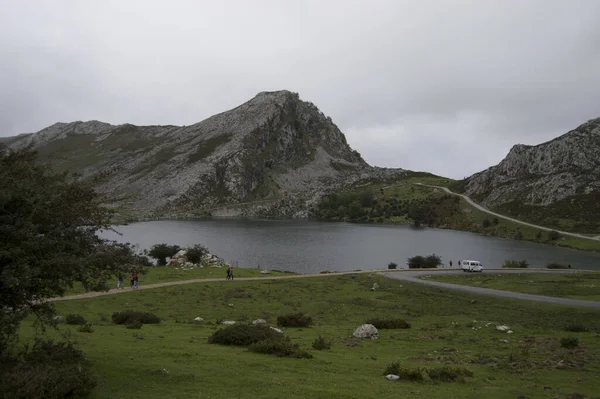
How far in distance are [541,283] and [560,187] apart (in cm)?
13894

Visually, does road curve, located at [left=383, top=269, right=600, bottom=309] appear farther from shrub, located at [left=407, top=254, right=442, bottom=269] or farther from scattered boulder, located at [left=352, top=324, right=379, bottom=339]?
scattered boulder, located at [left=352, top=324, right=379, bottom=339]

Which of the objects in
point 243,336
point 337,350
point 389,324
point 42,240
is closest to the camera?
point 42,240

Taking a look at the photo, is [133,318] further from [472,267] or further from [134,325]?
[472,267]

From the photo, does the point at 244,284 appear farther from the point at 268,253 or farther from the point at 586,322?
the point at 268,253

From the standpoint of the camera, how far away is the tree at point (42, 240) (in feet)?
38.6

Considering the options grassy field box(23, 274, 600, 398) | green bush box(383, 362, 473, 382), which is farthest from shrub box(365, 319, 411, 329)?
green bush box(383, 362, 473, 382)

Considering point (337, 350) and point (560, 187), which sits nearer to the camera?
point (337, 350)

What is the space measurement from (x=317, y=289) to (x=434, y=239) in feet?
325

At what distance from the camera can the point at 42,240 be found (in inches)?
488

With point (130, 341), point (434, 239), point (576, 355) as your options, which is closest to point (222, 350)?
point (130, 341)

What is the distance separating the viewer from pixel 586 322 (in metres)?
33.5

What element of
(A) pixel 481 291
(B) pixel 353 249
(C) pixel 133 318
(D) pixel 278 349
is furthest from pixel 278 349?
(B) pixel 353 249

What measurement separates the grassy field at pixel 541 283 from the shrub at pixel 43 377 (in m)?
48.6

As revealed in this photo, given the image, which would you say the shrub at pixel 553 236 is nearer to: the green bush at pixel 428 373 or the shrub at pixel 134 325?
the green bush at pixel 428 373
